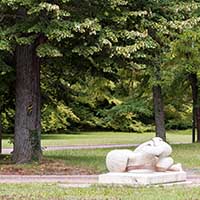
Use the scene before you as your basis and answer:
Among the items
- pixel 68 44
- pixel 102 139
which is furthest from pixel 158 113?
pixel 102 139

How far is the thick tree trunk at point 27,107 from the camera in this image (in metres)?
19.8

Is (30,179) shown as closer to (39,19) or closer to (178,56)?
(39,19)

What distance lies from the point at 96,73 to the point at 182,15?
3638 millimetres

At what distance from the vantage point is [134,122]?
60.7 meters

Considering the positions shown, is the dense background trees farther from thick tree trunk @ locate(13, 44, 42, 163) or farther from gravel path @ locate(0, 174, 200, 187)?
gravel path @ locate(0, 174, 200, 187)

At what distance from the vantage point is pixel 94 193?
484 inches

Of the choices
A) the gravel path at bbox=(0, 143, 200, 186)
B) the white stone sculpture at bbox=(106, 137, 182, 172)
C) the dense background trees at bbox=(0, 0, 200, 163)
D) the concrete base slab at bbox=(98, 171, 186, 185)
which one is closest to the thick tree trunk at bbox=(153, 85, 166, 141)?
the dense background trees at bbox=(0, 0, 200, 163)

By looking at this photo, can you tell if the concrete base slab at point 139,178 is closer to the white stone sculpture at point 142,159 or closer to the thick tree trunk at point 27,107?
the white stone sculpture at point 142,159

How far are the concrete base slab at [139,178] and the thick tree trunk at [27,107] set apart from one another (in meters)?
5.86

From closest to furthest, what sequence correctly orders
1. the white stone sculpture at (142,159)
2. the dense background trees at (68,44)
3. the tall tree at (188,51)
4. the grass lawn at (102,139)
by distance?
the white stone sculpture at (142,159), the dense background trees at (68,44), the tall tree at (188,51), the grass lawn at (102,139)

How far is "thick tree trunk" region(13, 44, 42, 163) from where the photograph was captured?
19.8 metres

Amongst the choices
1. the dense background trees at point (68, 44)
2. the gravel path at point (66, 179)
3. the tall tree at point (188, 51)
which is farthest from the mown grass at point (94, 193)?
the tall tree at point (188, 51)

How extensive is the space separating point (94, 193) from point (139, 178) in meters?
1.91

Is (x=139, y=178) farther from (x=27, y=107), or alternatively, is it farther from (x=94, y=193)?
(x=27, y=107)
